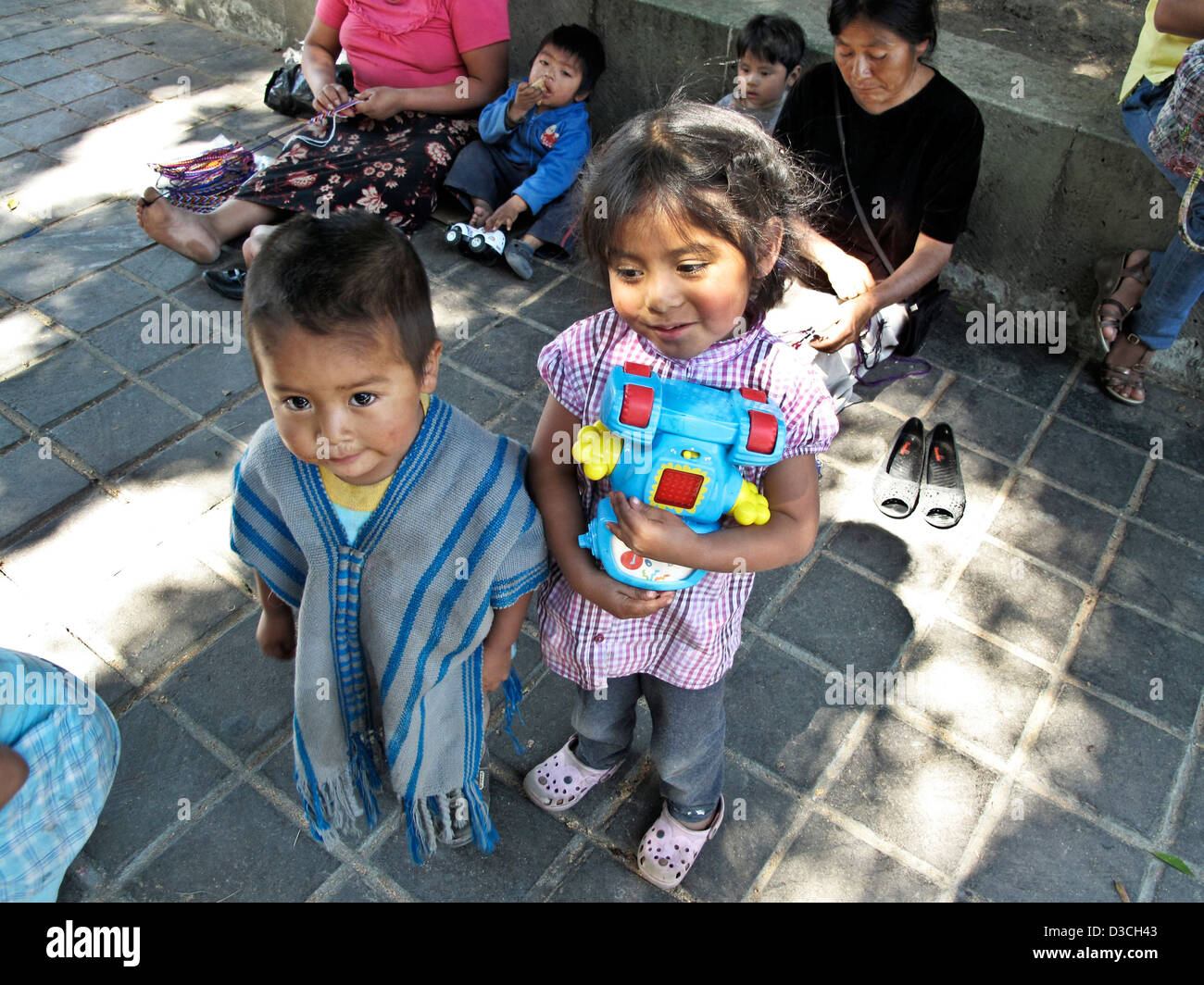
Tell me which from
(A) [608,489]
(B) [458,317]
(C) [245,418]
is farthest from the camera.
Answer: (B) [458,317]

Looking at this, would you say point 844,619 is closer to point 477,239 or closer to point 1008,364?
point 1008,364

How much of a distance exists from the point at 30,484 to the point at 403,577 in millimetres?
1961

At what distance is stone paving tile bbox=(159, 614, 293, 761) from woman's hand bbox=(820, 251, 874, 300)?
201 cm

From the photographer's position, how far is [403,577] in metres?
1.74

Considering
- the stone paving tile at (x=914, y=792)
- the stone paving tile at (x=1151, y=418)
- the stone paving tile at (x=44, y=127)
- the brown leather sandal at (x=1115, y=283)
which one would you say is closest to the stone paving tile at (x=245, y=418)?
the stone paving tile at (x=914, y=792)

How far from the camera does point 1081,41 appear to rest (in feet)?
14.6

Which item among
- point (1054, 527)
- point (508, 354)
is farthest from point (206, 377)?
point (1054, 527)

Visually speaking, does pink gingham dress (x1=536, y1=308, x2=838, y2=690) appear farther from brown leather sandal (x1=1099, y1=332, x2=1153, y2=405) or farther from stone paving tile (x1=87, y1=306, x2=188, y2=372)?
brown leather sandal (x1=1099, y1=332, x2=1153, y2=405)

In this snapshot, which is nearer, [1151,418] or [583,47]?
[1151,418]

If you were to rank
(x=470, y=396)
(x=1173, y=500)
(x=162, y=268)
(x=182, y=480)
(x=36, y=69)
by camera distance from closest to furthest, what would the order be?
(x=182, y=480) → (x=1173, y=500) → (x=470, y=396) → (x=162, y=268) → (x=36, y=69)

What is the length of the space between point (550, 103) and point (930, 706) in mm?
3146

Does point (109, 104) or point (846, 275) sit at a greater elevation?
point (846, 275)

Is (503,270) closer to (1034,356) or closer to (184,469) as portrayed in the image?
(184,469)
